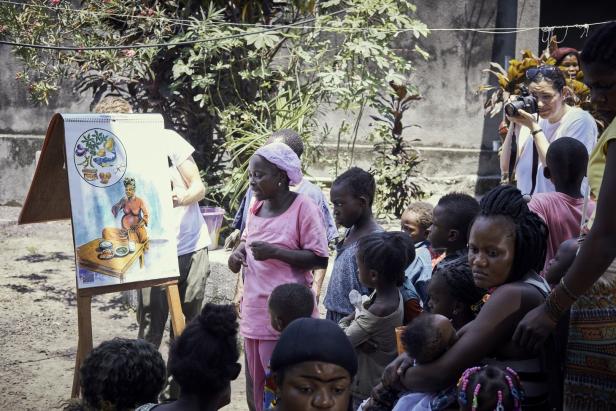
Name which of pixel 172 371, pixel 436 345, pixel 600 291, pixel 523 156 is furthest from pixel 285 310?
pixel 523 156

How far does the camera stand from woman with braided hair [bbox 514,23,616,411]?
2717 millimetres

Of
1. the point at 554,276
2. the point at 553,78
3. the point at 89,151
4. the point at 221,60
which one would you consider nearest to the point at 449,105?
the point at 221,60

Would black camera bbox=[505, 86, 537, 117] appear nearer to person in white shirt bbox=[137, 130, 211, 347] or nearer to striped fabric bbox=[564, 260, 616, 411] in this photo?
person in white shirt bbox=[137, 130, 211, 347]

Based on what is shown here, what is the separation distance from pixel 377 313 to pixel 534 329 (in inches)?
41.8

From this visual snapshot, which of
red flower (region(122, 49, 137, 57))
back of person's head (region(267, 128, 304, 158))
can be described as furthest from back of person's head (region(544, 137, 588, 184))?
red flower (region(122, 49, 137, 57))

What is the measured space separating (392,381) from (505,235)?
2.14 ft

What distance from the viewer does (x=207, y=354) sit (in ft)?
10.6

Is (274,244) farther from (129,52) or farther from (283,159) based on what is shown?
(129,52)

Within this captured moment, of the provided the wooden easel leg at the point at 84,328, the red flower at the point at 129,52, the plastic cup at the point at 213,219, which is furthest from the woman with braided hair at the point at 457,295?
the red flower at the point at 129,52

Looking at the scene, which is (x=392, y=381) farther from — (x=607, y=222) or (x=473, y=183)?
(x=473, y=183)

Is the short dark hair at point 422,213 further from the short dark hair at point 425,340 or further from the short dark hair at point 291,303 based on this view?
the short dark hair at point 425,340

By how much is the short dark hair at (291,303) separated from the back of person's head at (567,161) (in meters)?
1.44

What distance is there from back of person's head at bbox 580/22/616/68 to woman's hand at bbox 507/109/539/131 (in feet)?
8.31

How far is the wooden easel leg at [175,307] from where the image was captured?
5.21m
